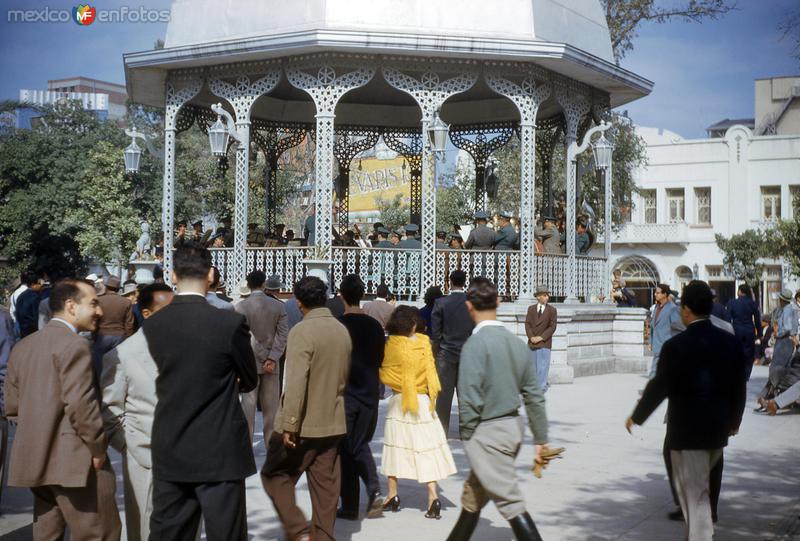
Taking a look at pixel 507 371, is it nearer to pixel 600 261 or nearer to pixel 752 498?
pixel 752 498

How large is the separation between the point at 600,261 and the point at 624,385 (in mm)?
3635

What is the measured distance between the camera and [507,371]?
5730 mm

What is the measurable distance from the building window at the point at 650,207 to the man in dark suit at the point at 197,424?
50.1m

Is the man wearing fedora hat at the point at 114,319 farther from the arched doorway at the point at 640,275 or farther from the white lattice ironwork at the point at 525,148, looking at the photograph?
the arched doorway at the point at 640,275

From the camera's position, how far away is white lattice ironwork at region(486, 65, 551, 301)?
57.4 ft

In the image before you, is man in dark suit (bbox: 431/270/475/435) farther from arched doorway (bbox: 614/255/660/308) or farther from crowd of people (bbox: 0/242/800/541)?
Result: arched doorway (bbox: 614/255/660/308)

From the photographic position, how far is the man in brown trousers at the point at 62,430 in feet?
16.8

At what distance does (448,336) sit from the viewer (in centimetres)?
1070

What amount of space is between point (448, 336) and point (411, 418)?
3.00 metres

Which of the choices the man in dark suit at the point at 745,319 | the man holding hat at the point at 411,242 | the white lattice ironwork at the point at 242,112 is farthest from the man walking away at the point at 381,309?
the man in dark suit at the point at 745,319

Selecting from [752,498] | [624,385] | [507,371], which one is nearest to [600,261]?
[624,385]

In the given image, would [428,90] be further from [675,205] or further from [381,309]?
[675,205]

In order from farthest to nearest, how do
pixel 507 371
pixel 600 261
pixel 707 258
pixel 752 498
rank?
pixel 707 258
pixel 600 261
pixel 752 498
pixel 507 371

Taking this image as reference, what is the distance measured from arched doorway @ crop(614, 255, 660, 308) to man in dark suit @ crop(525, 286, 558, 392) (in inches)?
1509
